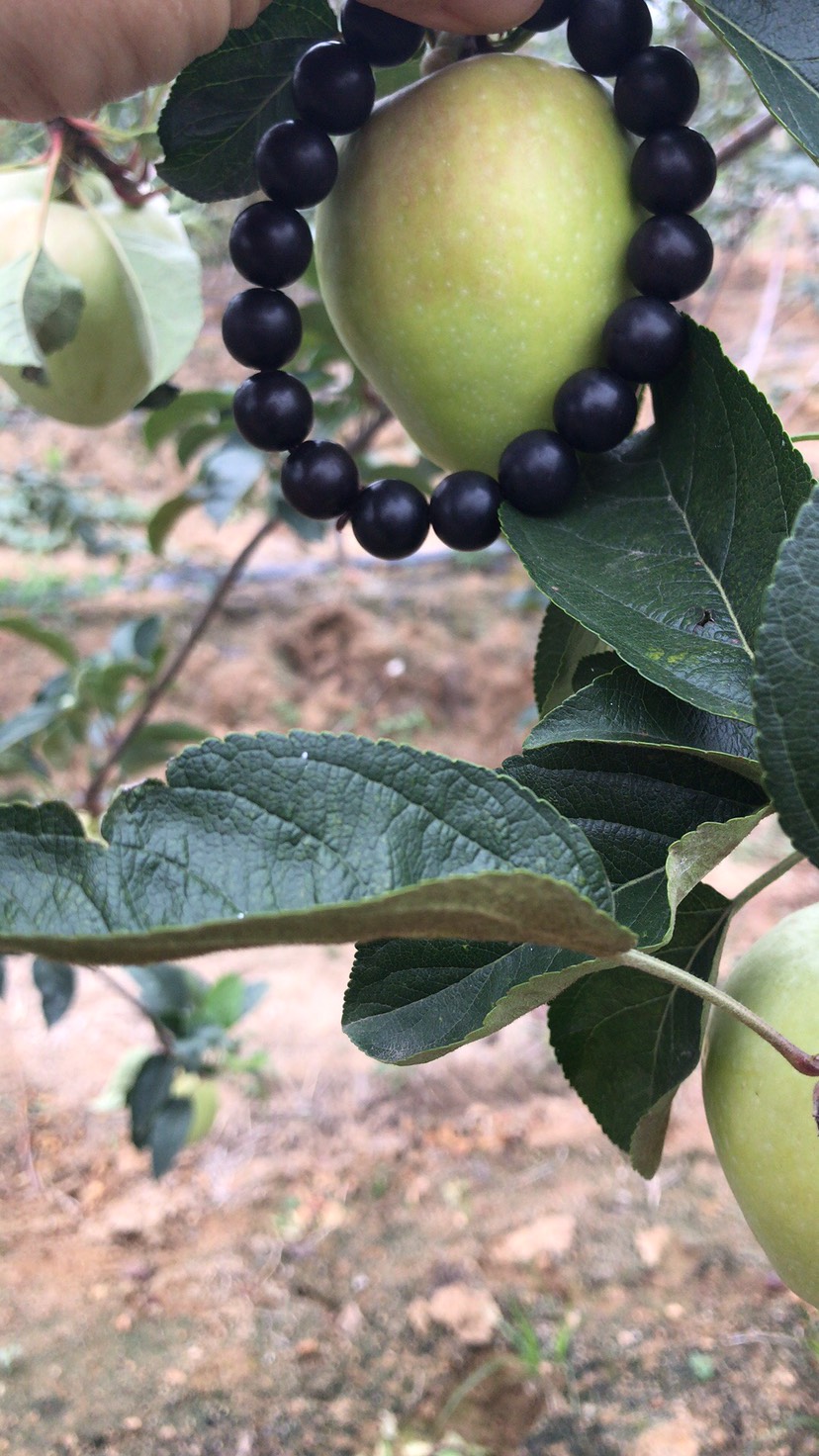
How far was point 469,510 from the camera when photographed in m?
0.41

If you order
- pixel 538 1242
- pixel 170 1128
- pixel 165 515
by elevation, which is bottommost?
pixel 538 1242

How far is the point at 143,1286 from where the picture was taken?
1454 mm

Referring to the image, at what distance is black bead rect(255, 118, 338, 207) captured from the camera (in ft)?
1.29

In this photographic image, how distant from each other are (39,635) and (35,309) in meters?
0.79

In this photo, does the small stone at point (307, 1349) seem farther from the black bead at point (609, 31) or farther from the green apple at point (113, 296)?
the black bead at point (609, 31)

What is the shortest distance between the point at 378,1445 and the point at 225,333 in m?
1.15

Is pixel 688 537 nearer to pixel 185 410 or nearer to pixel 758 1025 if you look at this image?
pixel 758 1025

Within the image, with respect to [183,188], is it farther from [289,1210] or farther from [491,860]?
[289,1210]

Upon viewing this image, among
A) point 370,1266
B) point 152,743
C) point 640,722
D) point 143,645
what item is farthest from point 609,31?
point 370,1266

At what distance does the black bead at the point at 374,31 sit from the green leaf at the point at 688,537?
163mm

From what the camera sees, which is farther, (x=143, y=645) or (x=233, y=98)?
(x=143, y=645)

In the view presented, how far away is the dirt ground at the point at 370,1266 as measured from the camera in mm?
1136

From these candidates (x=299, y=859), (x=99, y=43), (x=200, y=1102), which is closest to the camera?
(x=299, y=859)

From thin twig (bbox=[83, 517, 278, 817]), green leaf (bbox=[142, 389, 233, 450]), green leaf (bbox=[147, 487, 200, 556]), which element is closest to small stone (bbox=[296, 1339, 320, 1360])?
thin twig (bbox=[83, 517, 278, 817])
